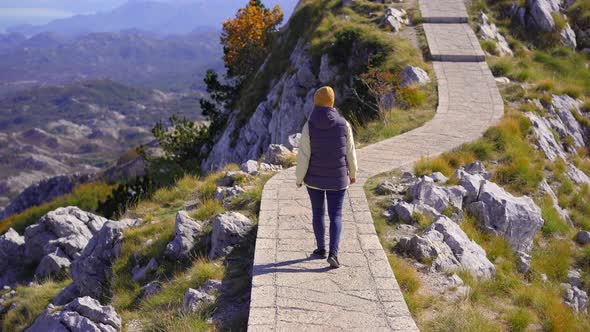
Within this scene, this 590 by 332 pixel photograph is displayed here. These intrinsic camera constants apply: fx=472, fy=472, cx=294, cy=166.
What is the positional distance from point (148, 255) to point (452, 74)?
1313 cm

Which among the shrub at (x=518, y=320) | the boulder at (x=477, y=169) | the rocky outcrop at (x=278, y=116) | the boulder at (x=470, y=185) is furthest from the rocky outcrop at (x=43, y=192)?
the shrub at (x=518, y=320)

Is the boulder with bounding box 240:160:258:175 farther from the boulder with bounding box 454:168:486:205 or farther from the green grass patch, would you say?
the green grass patch

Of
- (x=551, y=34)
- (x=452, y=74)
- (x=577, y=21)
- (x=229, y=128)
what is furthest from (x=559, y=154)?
(x=229, y=128)

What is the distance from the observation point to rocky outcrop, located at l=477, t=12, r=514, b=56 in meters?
20.0

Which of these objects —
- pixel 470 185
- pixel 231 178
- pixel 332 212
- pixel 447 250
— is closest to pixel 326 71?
pixel 231 178

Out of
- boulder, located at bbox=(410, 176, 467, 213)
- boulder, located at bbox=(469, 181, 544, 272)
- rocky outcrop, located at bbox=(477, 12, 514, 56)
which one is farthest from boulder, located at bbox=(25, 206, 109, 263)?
rocky outcrop, located at bbox=(477, 12, 514, 56)

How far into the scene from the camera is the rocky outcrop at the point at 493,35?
20.0 metres

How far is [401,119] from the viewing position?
14195 millimetres

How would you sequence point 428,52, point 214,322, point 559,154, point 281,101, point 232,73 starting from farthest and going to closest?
point 232,73, point 281,101, point 428,52, point 559,154, point 214,322

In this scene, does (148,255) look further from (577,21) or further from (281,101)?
(577,21)

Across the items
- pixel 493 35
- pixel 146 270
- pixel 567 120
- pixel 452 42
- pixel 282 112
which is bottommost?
pixel 282 112

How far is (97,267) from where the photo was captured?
9414 mm

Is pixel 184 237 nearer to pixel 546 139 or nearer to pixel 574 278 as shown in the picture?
pixel 574 278

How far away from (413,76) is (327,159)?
1147 centimetres
